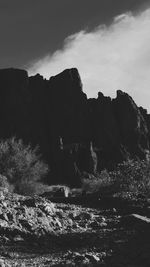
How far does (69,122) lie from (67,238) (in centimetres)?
9435

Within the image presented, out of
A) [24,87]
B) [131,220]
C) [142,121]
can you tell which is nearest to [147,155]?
[142,121]

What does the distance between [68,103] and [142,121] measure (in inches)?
623

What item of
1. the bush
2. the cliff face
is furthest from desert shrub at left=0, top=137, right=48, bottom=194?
the cliff face

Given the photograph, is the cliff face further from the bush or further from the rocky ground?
the rocky ground

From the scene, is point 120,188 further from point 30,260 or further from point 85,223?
point 30,260

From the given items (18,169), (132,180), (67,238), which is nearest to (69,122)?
(18,169)

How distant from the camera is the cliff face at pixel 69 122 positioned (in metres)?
104

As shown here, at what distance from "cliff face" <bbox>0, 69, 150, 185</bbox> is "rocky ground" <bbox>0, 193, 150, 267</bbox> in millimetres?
74596

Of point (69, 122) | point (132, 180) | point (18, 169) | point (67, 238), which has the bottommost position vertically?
point (67, 238)

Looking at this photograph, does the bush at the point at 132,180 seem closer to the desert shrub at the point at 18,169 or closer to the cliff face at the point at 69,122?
the desert shrub at the point at 18,169

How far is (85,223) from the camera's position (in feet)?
79.7

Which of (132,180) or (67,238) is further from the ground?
(132,180)

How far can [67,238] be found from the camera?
20344 millimetres

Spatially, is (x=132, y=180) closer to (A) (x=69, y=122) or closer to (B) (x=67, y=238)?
(B) (x=67, y=238)
